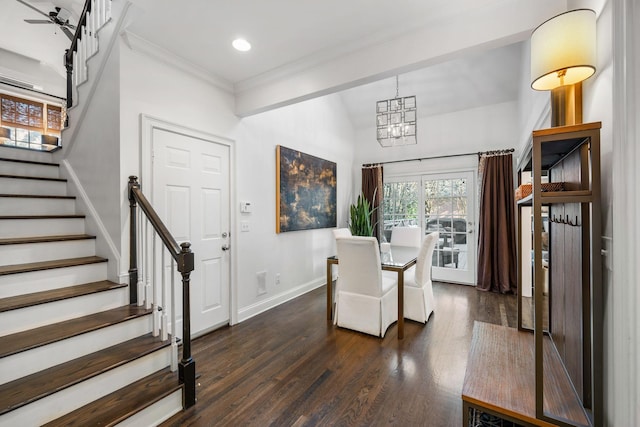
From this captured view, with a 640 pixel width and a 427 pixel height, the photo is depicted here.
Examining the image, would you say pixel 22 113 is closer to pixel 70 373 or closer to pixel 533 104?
pixel 70 373

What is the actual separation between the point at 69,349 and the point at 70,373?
18 cm

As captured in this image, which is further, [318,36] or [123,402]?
[318,36]

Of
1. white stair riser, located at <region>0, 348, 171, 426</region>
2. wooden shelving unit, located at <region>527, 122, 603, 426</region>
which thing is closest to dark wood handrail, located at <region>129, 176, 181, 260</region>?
white stair riser, located at <region>0, 348, 171, 426</region>

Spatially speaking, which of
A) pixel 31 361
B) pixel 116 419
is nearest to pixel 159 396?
pixel 116 419

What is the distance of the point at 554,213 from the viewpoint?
5.57ft

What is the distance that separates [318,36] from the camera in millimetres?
2322

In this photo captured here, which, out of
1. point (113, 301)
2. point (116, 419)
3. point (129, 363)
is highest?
point (113, 301)

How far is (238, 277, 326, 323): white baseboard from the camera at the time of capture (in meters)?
3.30

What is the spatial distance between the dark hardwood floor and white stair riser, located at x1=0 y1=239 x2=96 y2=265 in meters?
1.29

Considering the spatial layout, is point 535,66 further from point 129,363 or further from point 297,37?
point 129,363

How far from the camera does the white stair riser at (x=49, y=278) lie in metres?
1.81

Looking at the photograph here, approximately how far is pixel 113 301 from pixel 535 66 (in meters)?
3.05

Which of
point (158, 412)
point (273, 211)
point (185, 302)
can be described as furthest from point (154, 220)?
point (273, 211)

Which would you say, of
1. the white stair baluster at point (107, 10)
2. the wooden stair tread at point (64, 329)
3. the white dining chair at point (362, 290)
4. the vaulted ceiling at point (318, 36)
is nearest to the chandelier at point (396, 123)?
the vaulted ceiling at point (318, 36)
